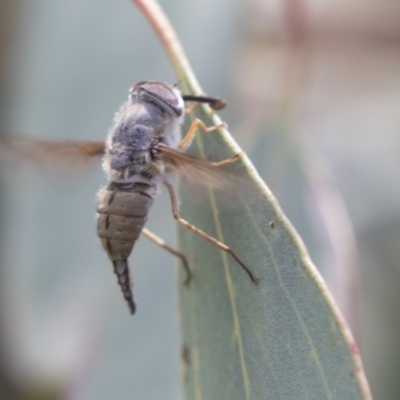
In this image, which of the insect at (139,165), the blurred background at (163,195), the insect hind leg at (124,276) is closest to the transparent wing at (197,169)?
the insect at (139,165)

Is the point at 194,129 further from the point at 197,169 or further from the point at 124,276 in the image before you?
the point at 124,276

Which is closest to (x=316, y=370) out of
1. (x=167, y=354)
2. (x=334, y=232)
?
(x=334, y=232)

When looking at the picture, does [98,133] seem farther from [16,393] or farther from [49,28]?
[16,393]

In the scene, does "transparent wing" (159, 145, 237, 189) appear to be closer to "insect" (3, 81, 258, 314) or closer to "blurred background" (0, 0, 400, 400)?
"insect" (3, 81, 258, 314)

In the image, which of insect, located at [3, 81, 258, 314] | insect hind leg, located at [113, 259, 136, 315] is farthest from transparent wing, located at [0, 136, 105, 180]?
insect hind leg, located at [113, 259, 136, 315]

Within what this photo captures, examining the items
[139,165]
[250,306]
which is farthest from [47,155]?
[250,306]

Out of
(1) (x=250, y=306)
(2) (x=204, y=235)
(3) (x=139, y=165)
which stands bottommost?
(1) (x=250, y=306)

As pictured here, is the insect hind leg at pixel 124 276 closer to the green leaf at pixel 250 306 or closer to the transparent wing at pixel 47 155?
the green leaf at pixel 250 306
